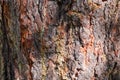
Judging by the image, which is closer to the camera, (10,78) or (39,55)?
(39,55)

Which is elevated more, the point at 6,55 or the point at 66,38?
the point at 66,38

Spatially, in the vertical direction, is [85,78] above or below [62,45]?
below

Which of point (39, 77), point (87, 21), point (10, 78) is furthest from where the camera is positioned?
point (10, 78)

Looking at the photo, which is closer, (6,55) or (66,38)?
(66,38)

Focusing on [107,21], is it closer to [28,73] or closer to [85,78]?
[85,78]

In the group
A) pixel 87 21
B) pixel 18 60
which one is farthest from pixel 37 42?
pixel 87 21

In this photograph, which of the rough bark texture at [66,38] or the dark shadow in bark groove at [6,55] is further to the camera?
the dark shadow in bark groove at [6,55]

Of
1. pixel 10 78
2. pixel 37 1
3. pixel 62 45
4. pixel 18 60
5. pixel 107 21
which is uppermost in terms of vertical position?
pixel 37 1

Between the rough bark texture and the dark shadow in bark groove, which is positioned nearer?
the rough bark texture
